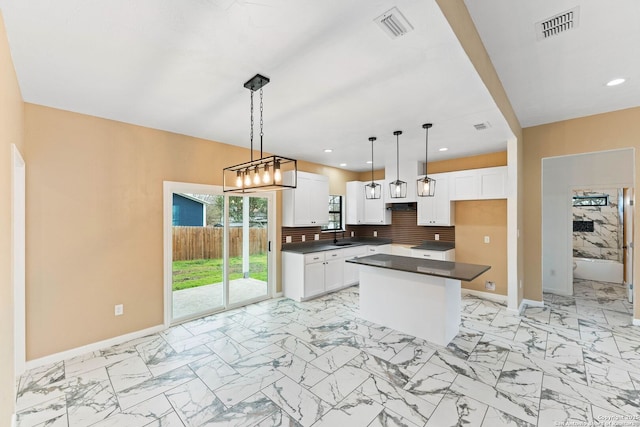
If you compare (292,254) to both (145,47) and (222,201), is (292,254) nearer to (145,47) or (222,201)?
(222,201)

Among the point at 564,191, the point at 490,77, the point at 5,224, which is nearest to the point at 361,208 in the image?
the point at 564,191

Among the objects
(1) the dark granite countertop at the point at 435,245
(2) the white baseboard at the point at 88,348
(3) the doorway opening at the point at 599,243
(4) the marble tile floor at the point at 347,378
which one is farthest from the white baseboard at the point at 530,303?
(2) the white baseboard at the point at 88,348

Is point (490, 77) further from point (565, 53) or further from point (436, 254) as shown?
point (436, 254)

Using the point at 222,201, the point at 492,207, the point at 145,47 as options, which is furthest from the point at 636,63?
the point at 222,201

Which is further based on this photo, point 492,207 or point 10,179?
point 492,207

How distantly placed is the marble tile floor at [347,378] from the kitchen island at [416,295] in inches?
7.2

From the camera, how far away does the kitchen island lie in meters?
3.17

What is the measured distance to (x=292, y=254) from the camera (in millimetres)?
4988

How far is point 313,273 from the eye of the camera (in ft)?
16.3

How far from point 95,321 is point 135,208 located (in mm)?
1402

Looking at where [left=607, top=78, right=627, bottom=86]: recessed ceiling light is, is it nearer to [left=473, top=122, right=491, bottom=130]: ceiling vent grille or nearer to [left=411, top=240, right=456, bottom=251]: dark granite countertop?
[left=473, top=122, right=491, bottom=130]: ceiling vent grille

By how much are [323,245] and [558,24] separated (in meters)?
4.77

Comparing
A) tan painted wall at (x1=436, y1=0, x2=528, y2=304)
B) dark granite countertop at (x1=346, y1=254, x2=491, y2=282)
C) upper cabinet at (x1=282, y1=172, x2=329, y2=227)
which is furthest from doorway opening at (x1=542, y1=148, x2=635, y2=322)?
upper cabinet at (x1=282, y1=172, x2=329, y2=227)

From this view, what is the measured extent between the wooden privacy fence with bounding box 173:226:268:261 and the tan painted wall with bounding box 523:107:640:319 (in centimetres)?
471
